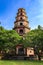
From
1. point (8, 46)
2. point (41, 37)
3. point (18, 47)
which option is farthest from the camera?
point (18, 47)

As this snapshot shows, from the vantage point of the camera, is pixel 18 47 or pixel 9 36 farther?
pixel 18 47

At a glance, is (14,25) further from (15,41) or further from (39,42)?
(39,42)

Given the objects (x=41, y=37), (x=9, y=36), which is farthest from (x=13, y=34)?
(x=41, y=37)

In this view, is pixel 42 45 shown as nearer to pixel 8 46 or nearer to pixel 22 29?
pixel 8 46

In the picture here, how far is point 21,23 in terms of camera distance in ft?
155

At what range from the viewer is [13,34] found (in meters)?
38.4

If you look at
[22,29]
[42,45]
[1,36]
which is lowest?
[42,45]

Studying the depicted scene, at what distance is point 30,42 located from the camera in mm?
35219

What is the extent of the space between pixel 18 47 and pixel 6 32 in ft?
22.2

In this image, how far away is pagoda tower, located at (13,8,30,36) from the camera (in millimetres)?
46750

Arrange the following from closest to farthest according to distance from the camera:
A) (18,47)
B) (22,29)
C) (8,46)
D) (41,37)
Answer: (41,37)
(8,46)
(18,47)
(22,29)

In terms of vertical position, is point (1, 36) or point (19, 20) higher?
point (19, 20)

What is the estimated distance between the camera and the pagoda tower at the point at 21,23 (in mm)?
46750

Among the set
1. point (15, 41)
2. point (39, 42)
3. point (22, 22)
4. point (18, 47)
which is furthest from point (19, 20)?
point (39, 42)
